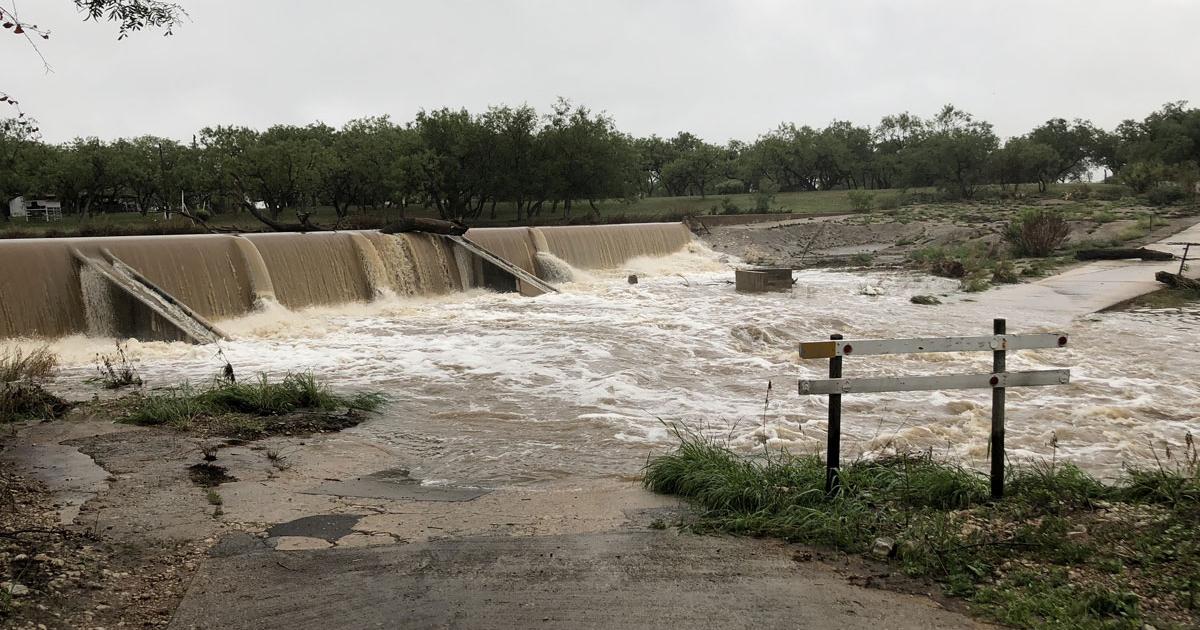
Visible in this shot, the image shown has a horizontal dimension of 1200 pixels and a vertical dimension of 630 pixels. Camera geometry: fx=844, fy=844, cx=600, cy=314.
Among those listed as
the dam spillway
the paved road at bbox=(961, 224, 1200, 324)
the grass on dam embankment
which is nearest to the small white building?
the dam spillway

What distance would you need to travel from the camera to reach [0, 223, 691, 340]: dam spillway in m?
14.2

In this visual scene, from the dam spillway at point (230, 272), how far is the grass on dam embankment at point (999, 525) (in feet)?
37.5

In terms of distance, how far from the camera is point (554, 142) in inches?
1684

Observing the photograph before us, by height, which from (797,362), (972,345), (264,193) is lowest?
(797,362)

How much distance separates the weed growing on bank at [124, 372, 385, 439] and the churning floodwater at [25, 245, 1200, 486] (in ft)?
1.57

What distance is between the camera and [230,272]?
17.2 m

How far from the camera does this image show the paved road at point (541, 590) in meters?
3.82

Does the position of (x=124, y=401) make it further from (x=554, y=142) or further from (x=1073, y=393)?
(x=554, y=142)

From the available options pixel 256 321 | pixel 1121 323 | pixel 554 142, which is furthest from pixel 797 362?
pixel 554 142

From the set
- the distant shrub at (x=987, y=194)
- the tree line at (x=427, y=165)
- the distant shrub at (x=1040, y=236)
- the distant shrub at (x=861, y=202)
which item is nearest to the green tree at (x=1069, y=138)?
the tree line at (x=427, y=165)

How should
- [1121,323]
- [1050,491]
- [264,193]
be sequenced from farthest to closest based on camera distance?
[264,193] → [1121,323] → [1050,491]

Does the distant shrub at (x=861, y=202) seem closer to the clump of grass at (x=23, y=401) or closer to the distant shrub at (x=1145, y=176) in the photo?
the distant shrub at (x=1145, y=176)

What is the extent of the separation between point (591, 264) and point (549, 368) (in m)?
17.2

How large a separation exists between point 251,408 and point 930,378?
6638 millimetres
